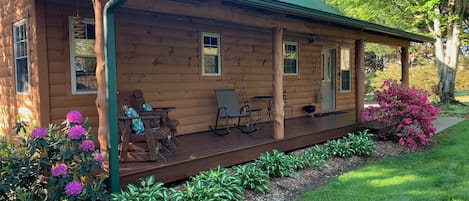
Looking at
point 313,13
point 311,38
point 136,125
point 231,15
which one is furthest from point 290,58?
point 136,125

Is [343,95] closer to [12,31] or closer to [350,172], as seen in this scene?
[350,172]

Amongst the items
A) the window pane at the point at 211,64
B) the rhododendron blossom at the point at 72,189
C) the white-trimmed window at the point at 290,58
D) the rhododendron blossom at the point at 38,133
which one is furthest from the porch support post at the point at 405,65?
the rhododendron blossom at the point at 38,133

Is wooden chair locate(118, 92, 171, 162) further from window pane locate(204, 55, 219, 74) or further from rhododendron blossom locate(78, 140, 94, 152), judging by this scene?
window pane locate(204, 55, 219, 74)

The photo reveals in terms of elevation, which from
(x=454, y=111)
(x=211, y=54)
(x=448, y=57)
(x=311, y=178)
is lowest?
(x=311, y=178)

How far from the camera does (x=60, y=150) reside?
3.21 metres

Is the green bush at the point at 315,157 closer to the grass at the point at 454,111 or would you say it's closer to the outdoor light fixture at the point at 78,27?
the outdoor light fixture at the point at 78,27

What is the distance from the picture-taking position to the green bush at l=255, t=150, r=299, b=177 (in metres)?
4.75

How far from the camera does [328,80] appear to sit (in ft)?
35.0

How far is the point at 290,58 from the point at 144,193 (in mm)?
6408

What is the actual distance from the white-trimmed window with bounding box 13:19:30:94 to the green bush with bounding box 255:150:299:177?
352 centimetres

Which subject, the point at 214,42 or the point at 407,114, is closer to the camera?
the point at 407,114

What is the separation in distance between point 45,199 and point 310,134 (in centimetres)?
448

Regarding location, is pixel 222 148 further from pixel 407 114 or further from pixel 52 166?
pixel 407 114

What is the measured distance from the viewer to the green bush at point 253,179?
4.20 metres
